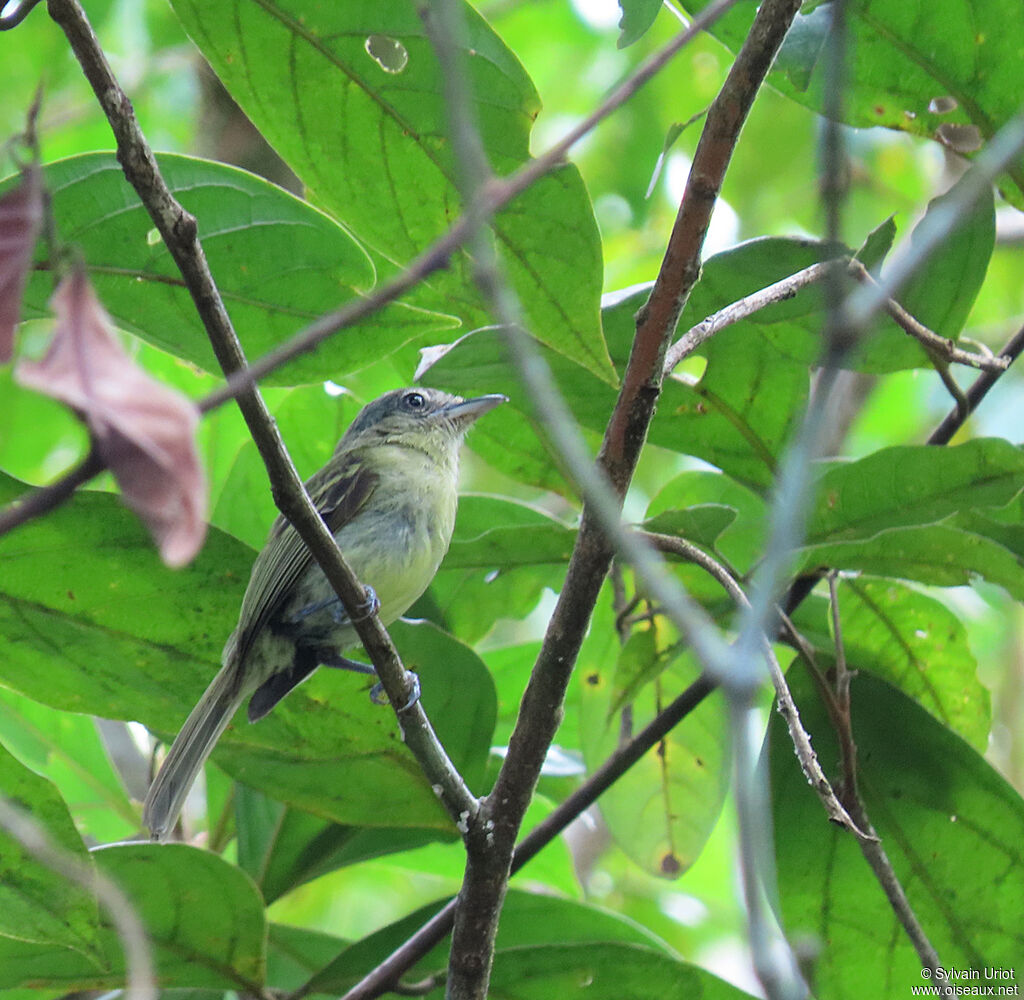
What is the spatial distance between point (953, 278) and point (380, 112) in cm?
118

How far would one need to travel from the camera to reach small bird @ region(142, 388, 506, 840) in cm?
261

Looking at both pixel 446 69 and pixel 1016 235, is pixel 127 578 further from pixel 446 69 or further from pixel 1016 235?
pixel 1016 235

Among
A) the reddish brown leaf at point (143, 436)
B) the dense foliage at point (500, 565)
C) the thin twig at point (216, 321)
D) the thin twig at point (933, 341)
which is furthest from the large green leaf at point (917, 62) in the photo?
the reddish brown leaf at point (143, 436)

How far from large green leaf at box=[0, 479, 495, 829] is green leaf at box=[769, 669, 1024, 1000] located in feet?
2.14

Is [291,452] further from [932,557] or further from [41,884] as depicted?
[932,557]

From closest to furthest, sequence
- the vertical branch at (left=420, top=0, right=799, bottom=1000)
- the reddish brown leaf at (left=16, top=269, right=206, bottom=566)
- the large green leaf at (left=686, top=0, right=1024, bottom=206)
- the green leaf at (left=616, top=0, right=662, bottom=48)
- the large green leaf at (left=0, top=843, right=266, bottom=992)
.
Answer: the reddish brown leaf at (left=16, top=269, right=206, bottom=566), the vertical branch at (left=420, top=0, right=799, bottom=1000), the green leaf at (left=616, top=0, right=662, bottom=48), the large green leaf at (left=0, top=843, right=266, bottom=992), the large green leaf at (left=686, top=0, right=1024, bottom=206)

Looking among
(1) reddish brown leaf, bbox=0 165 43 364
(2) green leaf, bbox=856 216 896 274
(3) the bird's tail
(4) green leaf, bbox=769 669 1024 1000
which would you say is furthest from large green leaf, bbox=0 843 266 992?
(2) green leaf, bbox=856 216 896 274

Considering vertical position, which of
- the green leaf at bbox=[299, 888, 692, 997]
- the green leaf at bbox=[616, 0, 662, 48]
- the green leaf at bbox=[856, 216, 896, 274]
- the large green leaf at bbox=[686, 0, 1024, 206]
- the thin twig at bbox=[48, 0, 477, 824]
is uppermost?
the large green leaf at bbox=[686, 0, 1024, 206]

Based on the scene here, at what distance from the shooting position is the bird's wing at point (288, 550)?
2797mm

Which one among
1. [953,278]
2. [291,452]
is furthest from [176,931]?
[953,278]

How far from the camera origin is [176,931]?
228cm

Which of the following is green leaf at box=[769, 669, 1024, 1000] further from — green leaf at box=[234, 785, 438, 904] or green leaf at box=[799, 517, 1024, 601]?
green leaf at box=[234, 785, 438, 904]

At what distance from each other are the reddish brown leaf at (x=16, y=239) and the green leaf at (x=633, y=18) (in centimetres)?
123

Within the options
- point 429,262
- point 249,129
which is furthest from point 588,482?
point 249,129
